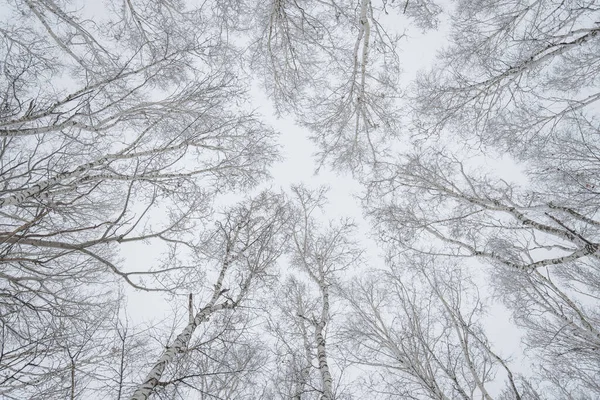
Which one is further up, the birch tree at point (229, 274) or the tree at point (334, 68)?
the tree at point (334, 68)

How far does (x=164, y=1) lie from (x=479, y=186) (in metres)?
8.03

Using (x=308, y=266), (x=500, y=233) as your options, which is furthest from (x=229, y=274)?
(x=500, y=233)

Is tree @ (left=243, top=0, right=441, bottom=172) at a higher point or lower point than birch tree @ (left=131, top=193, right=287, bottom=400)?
higher

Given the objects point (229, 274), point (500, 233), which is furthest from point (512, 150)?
point (229, 274)

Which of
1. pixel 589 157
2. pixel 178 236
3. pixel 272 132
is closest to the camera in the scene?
pixel 589 157

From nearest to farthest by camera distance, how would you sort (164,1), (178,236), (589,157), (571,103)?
(571,103)
(589,157)
(164,1)
(178,236)

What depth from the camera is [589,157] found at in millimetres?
5121

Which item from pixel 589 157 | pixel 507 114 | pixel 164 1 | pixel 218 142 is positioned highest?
pixel 164 1

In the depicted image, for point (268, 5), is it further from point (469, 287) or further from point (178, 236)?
point (469, 287)

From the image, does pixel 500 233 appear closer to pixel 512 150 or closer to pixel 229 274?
pixel 512 150

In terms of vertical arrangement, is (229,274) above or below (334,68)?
below

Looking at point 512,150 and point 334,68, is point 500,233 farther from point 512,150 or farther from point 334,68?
point 334,68

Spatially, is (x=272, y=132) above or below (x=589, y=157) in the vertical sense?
above

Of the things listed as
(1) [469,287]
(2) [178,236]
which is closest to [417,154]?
(1) [469,287]
